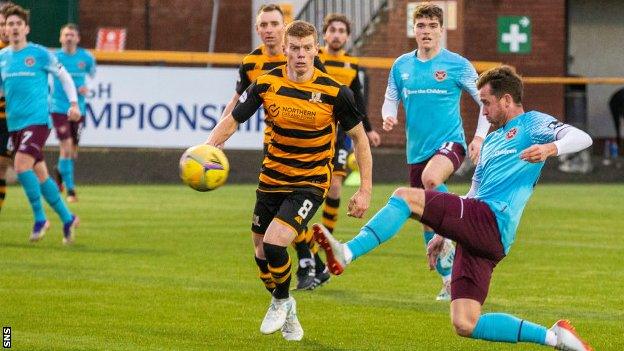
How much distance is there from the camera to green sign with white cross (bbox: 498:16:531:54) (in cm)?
3111

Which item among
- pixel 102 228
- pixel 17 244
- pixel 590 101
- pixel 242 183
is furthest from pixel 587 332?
pixel 590 101

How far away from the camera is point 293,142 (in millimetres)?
10148

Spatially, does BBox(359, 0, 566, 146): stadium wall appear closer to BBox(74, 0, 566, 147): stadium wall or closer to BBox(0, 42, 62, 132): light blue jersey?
BBox(74, 0, 566, 147): stadium wall

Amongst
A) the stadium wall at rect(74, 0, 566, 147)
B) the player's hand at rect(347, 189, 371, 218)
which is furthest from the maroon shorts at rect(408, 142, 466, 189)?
the stadium wall at rect(74, 0, 566, 147)

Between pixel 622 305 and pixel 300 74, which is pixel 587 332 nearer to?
pixel 622 305

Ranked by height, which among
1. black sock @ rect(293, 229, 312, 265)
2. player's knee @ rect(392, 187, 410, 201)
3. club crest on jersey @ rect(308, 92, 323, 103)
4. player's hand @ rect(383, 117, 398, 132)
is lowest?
black sock @ rect(293, 229, 312, 265)

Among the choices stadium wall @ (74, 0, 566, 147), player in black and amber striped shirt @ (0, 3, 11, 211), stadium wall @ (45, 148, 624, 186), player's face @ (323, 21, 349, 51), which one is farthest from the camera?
stadium wall @ (74, 0, 566, 147)

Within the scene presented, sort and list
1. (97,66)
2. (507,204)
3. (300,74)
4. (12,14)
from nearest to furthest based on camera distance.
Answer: (507,204), (300,74), (12,14), (97,66)

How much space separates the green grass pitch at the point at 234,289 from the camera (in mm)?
9852

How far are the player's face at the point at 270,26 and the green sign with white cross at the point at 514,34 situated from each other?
1916 centimetres

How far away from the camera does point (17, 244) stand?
15.9 meters

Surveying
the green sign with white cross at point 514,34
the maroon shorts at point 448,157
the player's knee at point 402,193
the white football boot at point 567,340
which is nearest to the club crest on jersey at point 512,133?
the player's knee at point 402,193

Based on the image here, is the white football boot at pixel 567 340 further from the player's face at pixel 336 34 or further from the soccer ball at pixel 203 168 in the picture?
the player's face at pixel 336 34

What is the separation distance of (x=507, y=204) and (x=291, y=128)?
6.38 ft
